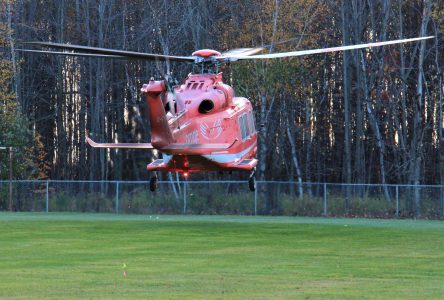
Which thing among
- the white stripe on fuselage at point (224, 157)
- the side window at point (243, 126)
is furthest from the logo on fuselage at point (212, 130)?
the side window at point (243, 126)

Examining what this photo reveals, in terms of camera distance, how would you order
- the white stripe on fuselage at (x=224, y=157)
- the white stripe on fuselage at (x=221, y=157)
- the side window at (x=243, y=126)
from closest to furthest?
the white stripe on fuselage at (x=221, y=157), the white stripe on fuselage at (x=224, y=157), the side window at (x=243, y=126)

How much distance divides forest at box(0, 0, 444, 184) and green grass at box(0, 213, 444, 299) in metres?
18.5

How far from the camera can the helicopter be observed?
34.2 meters

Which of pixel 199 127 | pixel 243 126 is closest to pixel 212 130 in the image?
pixel 199 127

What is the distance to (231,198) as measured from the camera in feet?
175

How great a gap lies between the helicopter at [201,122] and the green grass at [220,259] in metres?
2.22

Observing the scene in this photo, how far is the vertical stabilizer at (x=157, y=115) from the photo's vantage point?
32.9 metres

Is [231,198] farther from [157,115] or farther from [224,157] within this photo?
[157,115]

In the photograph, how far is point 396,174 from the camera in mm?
61562

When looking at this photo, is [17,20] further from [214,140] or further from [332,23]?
[214,140]

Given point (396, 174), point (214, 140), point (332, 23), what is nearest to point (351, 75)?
point (332, 23)

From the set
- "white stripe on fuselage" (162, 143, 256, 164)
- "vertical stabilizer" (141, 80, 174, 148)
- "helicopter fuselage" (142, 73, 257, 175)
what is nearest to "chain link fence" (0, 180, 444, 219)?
"helicopter fuselage" (142, 73, 257, 175)

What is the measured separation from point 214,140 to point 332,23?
110ft

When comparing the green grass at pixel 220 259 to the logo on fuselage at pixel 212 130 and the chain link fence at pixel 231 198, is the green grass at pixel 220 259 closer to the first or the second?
the logo on fuselage at pixel 212 130
